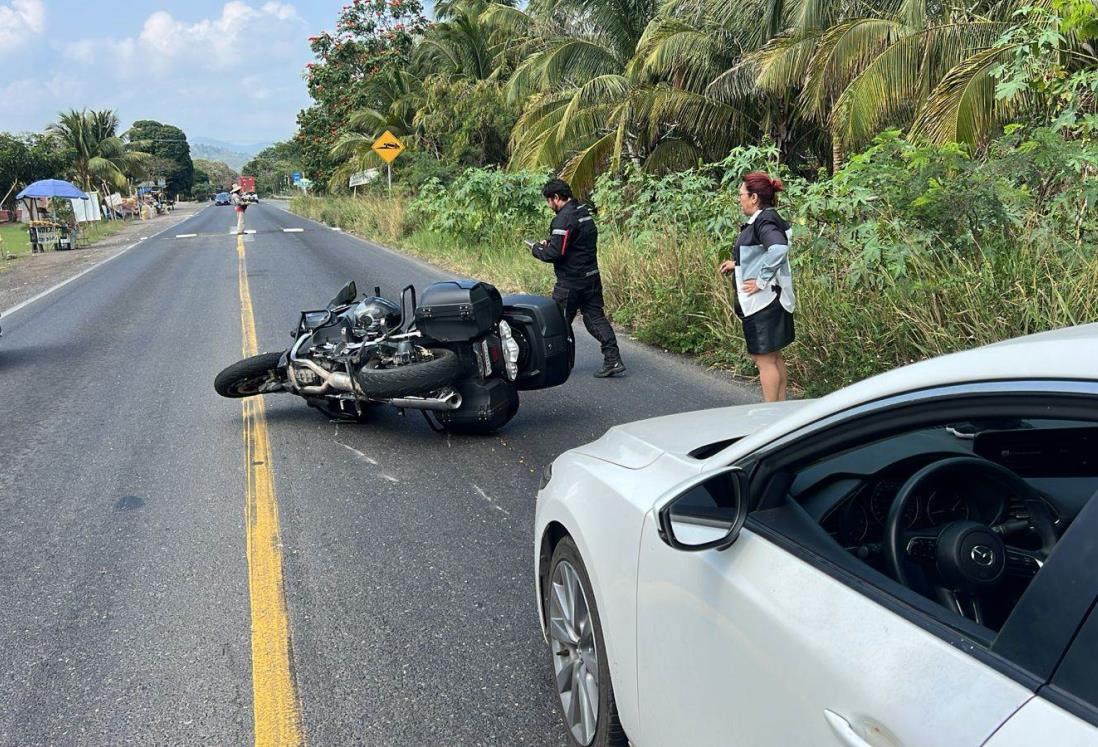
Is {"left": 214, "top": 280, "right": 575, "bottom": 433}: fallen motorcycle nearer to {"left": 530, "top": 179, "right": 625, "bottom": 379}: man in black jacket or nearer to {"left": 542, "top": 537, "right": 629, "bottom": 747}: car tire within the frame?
{"left": 530, "top": 179, "right": 625, "bottom": 379}: man in black jacket

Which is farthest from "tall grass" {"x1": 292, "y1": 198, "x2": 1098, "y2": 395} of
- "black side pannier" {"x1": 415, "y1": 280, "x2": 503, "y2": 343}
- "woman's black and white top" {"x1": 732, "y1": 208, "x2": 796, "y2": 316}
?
"black side pannier" {"x1": 415, "y1": 280, "x2": 503, "y2": 343}

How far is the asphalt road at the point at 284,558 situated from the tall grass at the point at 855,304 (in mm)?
587

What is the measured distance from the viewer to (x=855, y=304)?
7.54 m

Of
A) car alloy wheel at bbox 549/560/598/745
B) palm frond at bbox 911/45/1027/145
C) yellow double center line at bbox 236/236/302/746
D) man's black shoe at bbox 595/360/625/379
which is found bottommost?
yellow double center line at bbox 236/236/302/746

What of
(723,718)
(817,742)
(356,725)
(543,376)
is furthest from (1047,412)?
(543,376)

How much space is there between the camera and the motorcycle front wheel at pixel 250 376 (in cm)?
730

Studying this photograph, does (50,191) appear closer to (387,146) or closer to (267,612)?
(387,146)

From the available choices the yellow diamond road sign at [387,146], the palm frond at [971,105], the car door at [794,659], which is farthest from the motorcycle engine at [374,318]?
the yellow diamond road sign at [387,146]

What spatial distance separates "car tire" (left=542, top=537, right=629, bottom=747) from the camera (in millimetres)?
2812

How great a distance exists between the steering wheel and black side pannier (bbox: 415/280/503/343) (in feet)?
14.1

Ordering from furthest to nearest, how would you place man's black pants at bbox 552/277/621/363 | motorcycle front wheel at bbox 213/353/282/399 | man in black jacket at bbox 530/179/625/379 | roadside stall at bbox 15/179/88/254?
roadside stall at bbox 15/179/88/254, man's black pants at bbox 552/277/621/363, man in black jacket at bbox 530/179/625/379, motorcycle front wheel at bbox 213/353/282/399

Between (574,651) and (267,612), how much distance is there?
1802 mm

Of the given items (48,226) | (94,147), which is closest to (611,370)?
(48,226)

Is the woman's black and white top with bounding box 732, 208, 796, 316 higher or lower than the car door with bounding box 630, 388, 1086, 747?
higher
